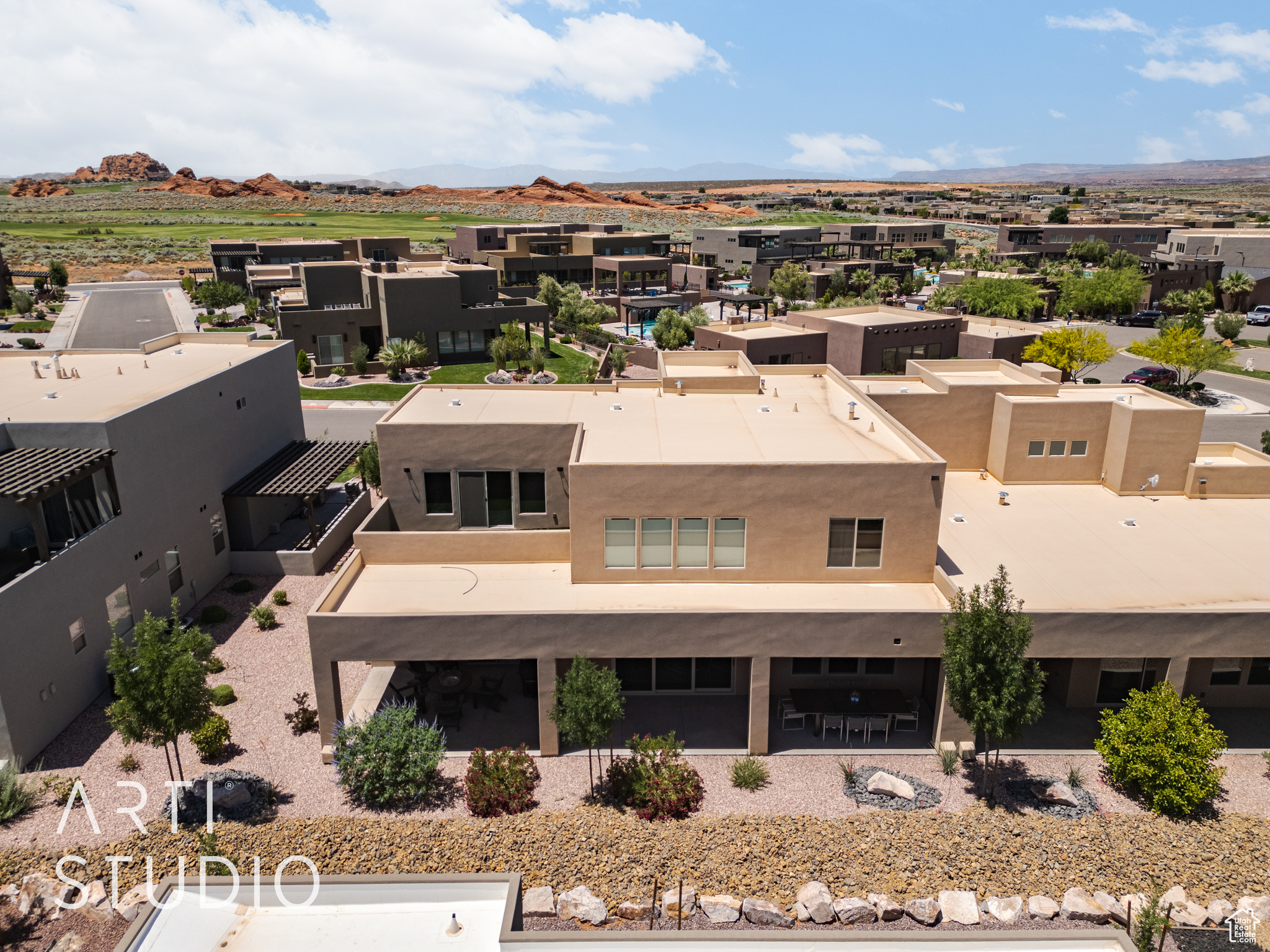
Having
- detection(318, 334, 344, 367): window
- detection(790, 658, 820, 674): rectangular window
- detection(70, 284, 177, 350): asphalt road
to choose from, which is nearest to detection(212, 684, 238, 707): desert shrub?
detection(790, 658, 820, 674): rectangular window

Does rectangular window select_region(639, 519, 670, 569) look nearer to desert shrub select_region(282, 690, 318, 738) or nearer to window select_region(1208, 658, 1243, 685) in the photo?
desert shrub select_region(282, 690, 318, 738)

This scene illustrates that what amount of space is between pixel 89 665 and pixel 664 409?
1673cm

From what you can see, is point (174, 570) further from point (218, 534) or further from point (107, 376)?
point (107, 376)

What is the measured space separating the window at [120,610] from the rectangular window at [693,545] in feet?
48.1

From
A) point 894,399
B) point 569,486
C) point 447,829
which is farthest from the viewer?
point 894,399

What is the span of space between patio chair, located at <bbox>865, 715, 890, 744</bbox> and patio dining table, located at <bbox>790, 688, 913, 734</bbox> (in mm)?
75

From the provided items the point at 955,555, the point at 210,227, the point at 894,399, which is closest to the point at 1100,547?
the point at 955,555

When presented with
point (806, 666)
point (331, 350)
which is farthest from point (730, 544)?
point (331, 350)

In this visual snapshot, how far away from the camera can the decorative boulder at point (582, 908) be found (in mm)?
14180

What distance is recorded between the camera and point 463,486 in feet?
71.5

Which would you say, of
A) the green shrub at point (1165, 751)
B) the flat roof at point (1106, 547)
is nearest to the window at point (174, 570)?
the flat roof at point (1106, 547)

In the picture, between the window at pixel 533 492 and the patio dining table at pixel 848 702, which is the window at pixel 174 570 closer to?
the window at pixel 533 492

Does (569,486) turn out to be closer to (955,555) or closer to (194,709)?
(194,709)

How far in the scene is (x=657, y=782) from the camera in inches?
659
